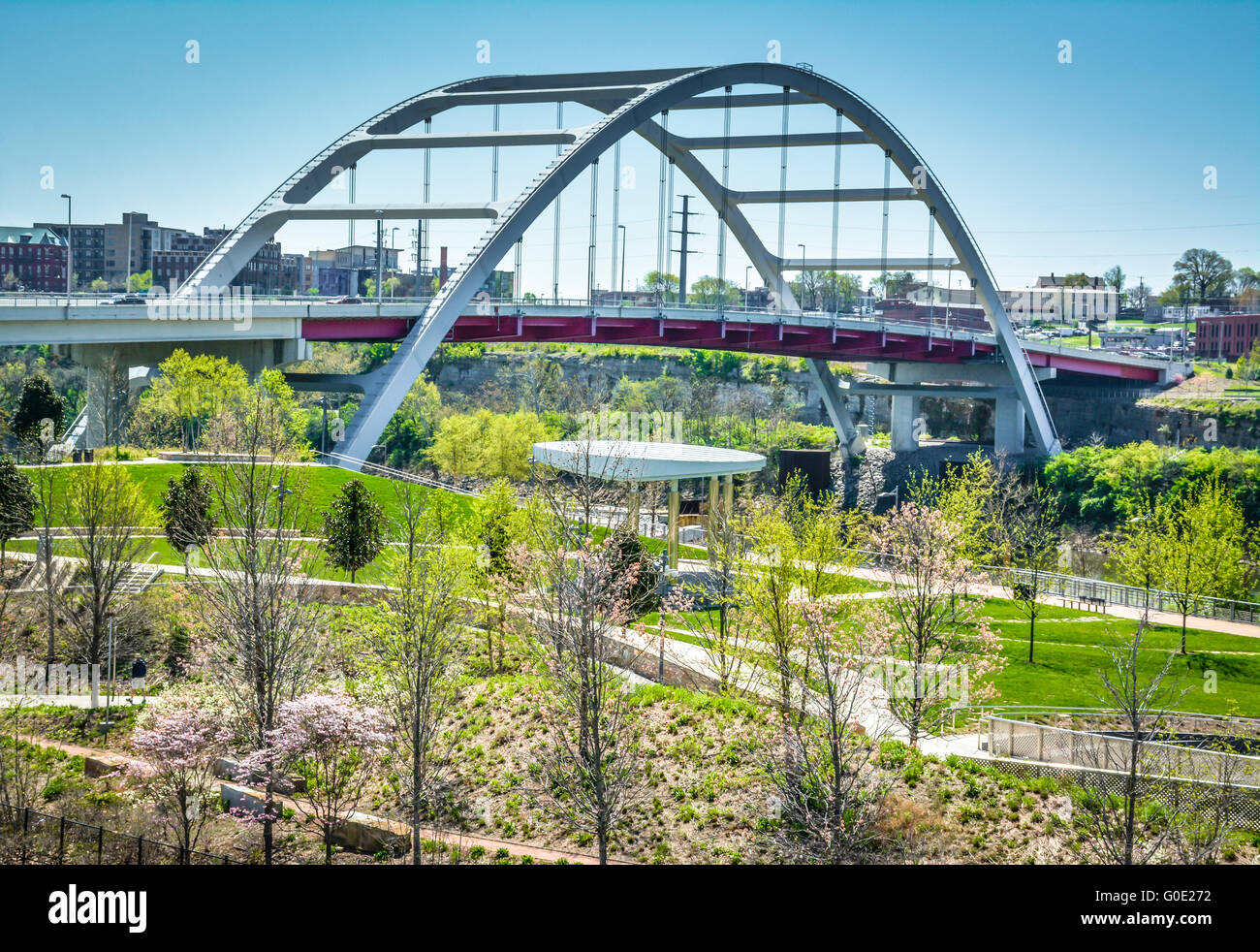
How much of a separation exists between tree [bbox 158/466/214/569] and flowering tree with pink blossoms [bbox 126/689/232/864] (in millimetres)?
7784

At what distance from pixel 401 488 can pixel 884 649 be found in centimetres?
1002

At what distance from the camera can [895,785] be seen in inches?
671

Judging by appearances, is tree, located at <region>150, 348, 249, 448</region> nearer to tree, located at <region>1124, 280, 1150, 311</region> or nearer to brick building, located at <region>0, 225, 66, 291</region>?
brick building, located at <region>0, 225, 66, 291</region>

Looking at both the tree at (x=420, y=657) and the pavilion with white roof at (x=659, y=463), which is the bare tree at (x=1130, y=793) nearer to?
the tree at (x=420, y=657)

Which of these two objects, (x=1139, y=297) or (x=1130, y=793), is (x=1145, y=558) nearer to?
(x=1130, y=793)

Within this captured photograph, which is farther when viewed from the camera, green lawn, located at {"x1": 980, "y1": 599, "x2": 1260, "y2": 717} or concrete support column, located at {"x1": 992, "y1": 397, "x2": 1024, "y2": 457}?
concrete support column, located at {"x1": 992, "y1": 397, "x2": 1024, "y2": 457}

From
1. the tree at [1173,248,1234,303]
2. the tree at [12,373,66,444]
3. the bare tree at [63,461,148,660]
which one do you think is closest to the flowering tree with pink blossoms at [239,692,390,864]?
the bare tree at [63,461,148,660]

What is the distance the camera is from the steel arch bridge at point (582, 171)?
38531 mm

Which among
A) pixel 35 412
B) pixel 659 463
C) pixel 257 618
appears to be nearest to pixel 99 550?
pixel 257 618

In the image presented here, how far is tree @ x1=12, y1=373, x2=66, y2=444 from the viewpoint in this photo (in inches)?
1400

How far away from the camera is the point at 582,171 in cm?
4319
